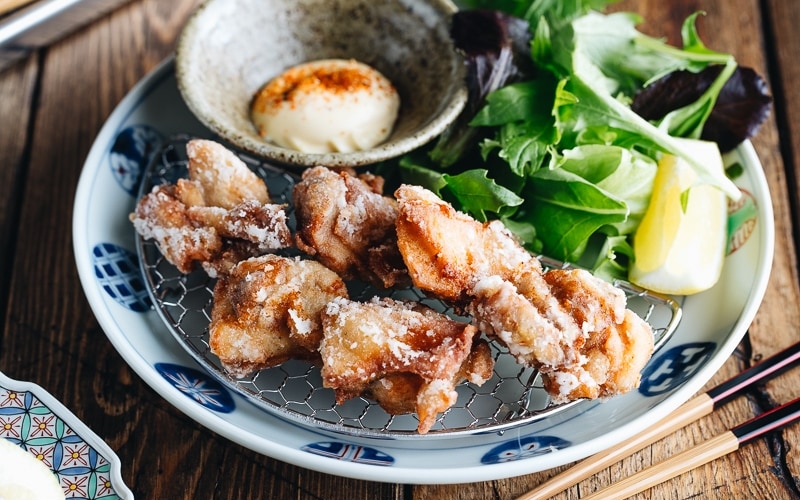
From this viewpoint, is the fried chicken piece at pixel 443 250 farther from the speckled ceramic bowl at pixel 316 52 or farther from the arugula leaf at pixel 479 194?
the speckled ceramic bowl at pixel 316 52

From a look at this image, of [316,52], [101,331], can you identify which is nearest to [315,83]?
[316,52]

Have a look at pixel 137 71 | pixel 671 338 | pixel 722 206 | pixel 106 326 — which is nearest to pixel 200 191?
pixel 106 326

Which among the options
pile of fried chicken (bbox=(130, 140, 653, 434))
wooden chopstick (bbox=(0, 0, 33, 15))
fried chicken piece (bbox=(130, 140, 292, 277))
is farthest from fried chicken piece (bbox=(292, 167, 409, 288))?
wooden chopstick (bbox=(0, 0, 33, 15))

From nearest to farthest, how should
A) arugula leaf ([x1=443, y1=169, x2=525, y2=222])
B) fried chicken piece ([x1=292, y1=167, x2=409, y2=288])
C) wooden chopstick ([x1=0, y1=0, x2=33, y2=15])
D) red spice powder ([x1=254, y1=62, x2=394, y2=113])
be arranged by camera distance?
fried chicken piece ([x1=292, y1=167, x2=409, y2=288]), arugula leaf ([x1=443, y1=169, x2=525, y2=222]), red spice powder ([x1=254, y1=62, x2=394, y2=113]), wooden chopstick ([x1=0, y1=0, x2=33, y2=15])

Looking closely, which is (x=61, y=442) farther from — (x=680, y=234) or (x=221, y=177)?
(x=680, y=234)

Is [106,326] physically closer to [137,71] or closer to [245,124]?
[245,124]

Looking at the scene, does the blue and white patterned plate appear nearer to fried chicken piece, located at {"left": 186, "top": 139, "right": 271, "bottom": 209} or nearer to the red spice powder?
fried chicken piece, located at {"left": 186, "top": 139, "right": 271, "bottom": 209}
